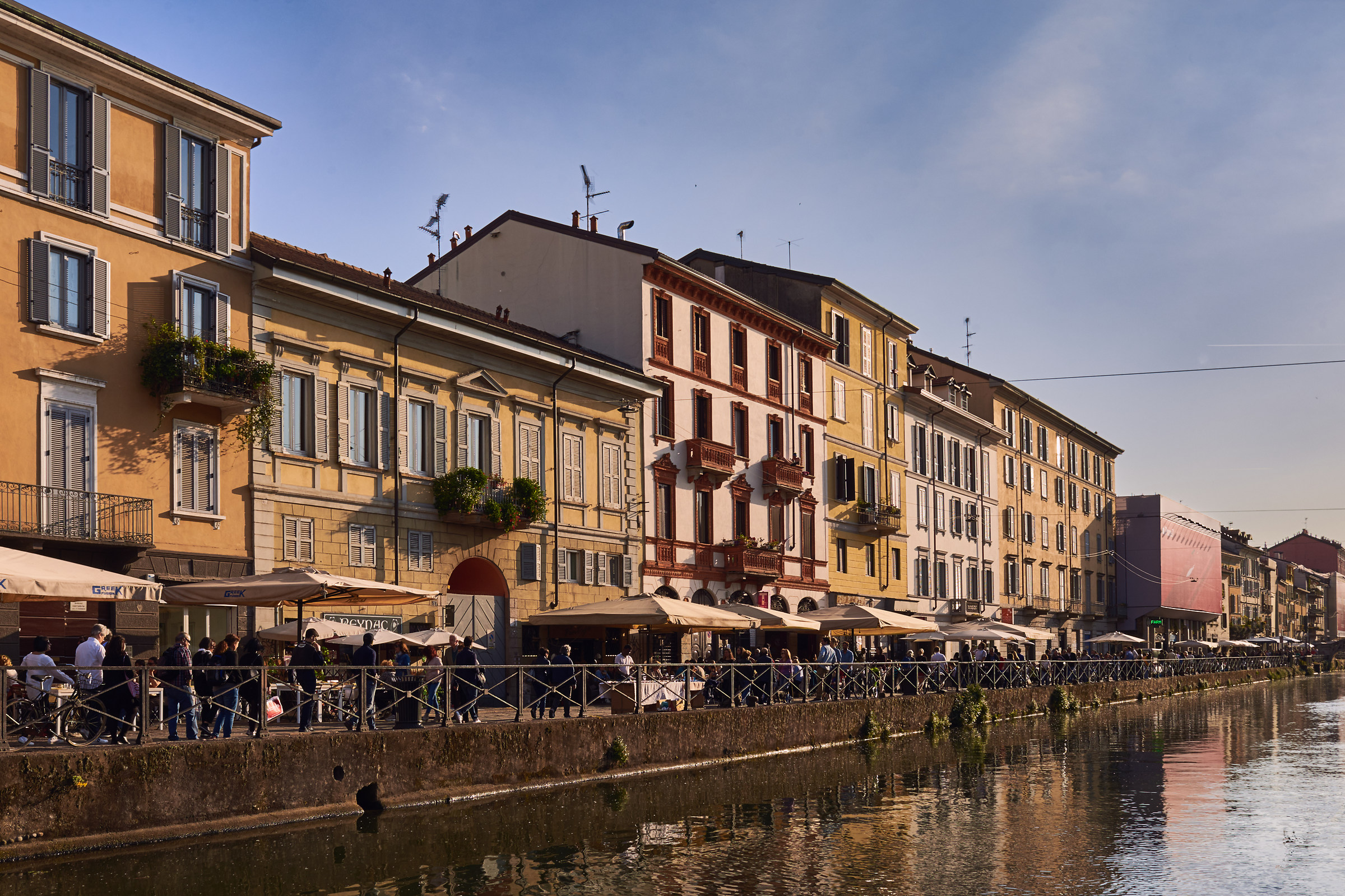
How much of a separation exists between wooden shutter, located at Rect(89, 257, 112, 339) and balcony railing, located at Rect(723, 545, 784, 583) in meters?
20.9

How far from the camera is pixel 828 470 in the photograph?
4722 cm

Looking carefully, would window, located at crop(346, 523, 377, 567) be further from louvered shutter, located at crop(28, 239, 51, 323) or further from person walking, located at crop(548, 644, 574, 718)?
louvered shutter, located at crop(28, 239, 51, 323)

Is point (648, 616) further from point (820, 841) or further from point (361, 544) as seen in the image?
point (820, 841)

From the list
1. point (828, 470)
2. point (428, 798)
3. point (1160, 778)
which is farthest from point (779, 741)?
point (828, 470)

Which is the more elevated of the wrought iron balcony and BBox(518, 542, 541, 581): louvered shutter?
the wrought iron balcony

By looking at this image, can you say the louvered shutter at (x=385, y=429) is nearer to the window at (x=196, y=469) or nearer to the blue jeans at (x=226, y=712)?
the window at (x=196, y=469)

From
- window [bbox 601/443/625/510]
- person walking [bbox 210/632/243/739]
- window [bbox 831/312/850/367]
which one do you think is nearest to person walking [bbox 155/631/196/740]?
person walking [bbox 210/632/243/739]

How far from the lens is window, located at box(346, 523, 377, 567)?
2734 cm

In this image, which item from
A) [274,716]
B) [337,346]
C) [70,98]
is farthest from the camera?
[337,346]

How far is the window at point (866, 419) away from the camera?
164 ft

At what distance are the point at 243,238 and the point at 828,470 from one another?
25.7 metres

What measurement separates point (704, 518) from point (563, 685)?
676 inches

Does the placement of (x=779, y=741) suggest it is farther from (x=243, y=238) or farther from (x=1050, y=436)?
(x=1050, y=436)

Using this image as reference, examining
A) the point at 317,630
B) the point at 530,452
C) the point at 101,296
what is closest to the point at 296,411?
the point at 101,296
